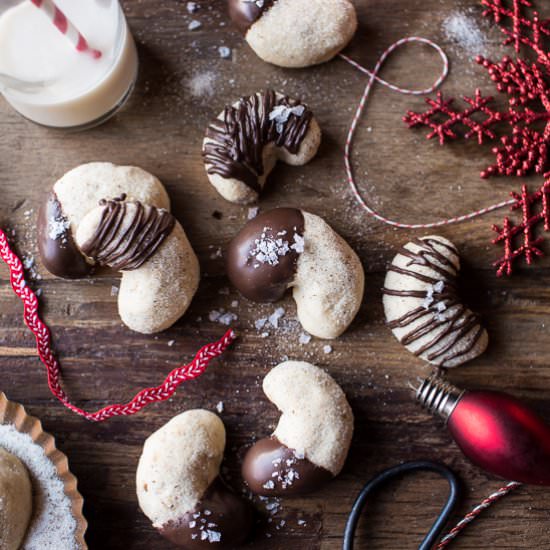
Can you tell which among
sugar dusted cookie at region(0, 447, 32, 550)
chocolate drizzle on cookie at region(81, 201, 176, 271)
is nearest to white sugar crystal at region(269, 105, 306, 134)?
chocolate drizzle on cookie at region(81, 201, 176, 271)

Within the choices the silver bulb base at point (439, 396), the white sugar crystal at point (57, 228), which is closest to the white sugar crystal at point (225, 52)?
the white sugar crystal at point (57, 228)

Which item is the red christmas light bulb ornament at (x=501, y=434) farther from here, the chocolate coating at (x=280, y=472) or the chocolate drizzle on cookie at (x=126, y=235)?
the chocolate drizzle on cookie at (x=126, y=235)

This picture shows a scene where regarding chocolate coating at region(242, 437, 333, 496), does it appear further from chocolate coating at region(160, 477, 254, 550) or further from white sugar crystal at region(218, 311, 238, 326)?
white sugar crystal at region(218, 311, 238, 326)

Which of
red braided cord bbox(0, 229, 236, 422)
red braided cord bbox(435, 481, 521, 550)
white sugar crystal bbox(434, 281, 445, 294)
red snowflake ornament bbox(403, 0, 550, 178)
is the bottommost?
red braided cord bbox(435, 481, 521, 550)

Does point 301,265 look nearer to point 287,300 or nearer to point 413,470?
point 287,300

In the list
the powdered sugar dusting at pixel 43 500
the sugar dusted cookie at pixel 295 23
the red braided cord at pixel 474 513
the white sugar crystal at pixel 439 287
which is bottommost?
the red braided cord at pixel 474 513

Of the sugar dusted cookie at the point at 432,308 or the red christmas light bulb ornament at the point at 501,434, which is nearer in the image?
the red christmas light bulb ornament at the point at 501,434

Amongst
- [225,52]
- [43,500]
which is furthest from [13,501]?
[225,52]
